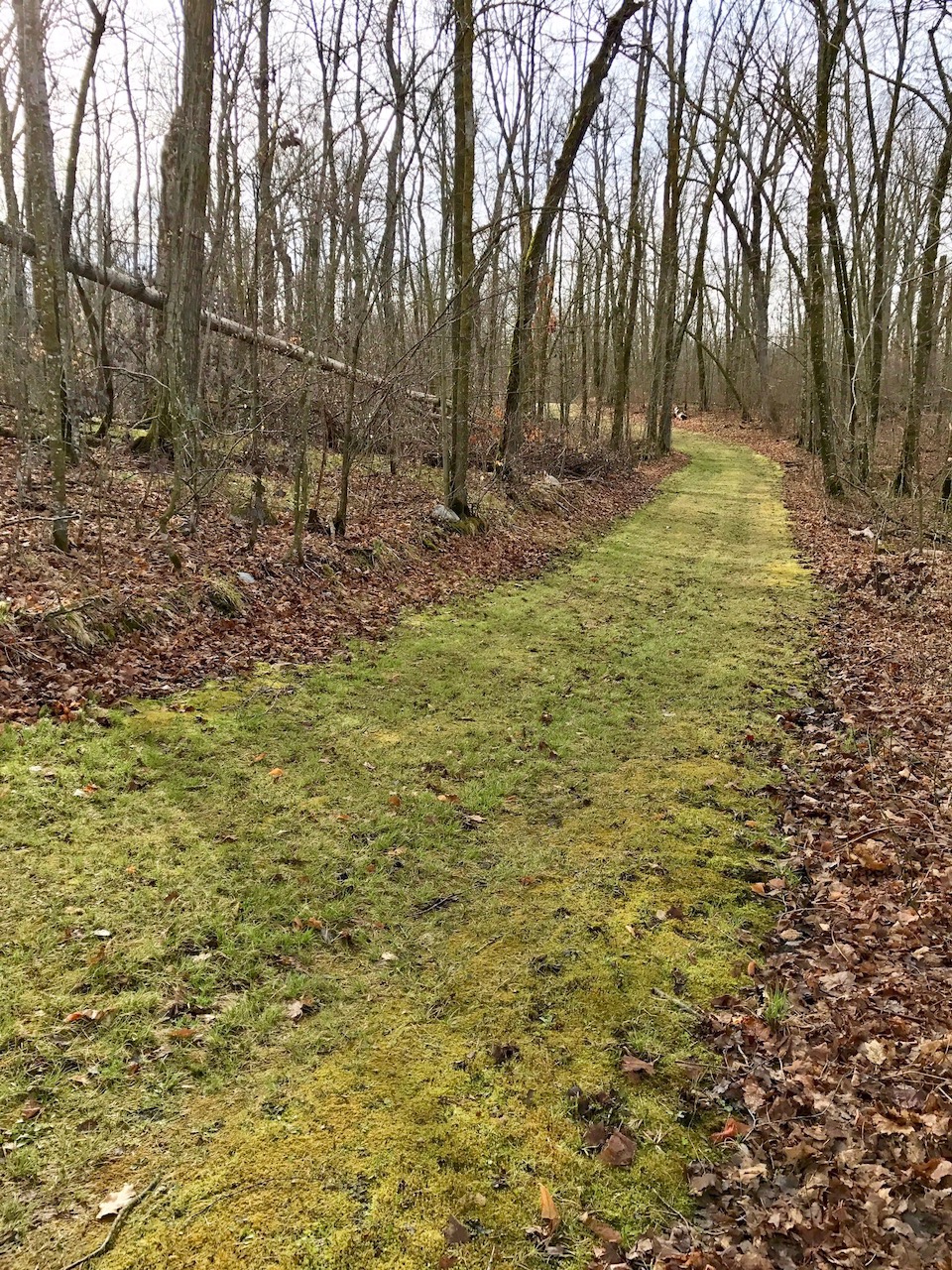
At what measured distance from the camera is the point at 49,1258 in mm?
2271

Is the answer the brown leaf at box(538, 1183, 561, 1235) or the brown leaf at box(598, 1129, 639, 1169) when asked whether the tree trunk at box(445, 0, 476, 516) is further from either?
the brown leaf at box(538, 1183, 561, 1235)

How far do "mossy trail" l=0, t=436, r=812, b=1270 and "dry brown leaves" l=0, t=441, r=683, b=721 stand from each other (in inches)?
25.7

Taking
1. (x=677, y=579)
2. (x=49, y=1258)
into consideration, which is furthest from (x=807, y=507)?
(x=49, y=1258)

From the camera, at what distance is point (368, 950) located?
12.2 ft

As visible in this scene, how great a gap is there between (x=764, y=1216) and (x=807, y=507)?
666 inches

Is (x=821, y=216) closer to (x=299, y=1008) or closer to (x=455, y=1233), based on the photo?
(x=299, y=1008)

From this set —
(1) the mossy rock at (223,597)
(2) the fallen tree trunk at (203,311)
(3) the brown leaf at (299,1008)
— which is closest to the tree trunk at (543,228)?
(2) the fallen tree trunk at (203,311)

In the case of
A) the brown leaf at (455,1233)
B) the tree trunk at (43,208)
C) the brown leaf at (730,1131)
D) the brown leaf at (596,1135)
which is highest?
the tree trunk at (43,208)

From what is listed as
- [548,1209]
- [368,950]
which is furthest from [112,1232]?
[368,950]

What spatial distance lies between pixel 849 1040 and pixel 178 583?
669 cm

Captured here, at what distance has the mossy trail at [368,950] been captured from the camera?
8.37 feet

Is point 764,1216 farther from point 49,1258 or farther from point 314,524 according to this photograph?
point 314,524

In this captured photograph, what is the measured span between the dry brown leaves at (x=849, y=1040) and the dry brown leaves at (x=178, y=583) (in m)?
4.77

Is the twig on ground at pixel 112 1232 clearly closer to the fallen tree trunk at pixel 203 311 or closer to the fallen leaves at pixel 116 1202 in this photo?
the fallen leaves at pixel 116 1202
